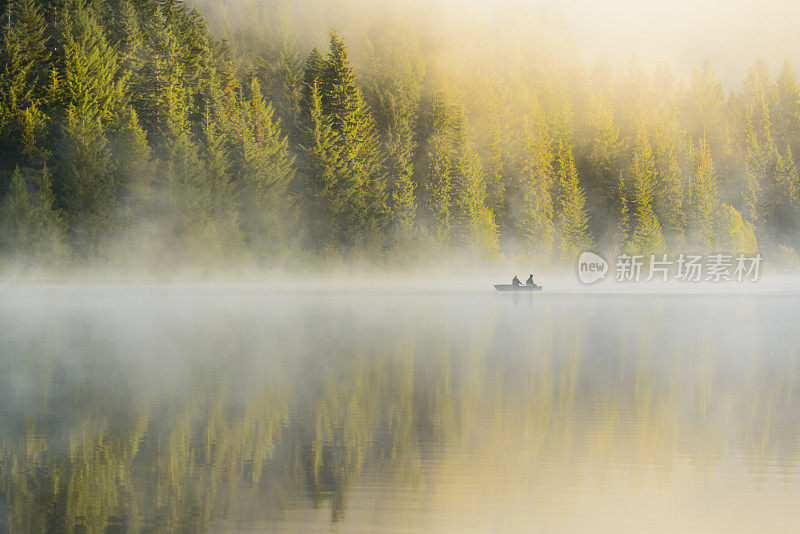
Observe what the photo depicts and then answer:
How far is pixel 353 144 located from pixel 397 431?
68678 millimetres

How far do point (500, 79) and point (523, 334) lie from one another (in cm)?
6932

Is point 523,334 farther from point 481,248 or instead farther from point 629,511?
point 481,248

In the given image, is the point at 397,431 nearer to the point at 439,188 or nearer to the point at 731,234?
the point at 439,188

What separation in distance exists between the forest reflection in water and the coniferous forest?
134ft

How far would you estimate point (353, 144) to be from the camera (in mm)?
82125

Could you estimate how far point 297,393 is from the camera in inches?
725

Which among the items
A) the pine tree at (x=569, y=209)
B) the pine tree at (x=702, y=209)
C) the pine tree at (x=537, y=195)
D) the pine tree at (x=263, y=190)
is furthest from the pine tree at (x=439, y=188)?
the pine tree at (x=702, y=209)

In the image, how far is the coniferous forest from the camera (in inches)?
2778

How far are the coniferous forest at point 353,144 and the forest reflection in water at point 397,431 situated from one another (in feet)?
134

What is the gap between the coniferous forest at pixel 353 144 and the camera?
232 ft

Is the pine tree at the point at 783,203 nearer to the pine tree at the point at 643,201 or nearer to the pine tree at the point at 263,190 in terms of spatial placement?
the pine tree at the point at 643,201

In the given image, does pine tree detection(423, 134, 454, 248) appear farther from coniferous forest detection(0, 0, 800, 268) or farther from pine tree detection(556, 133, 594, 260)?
pine tree detection(556, 133, 594, 260)

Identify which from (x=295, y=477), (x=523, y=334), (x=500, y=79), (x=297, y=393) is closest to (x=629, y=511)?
(x=295, y=477)

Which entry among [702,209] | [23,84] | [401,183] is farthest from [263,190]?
[702,209]
